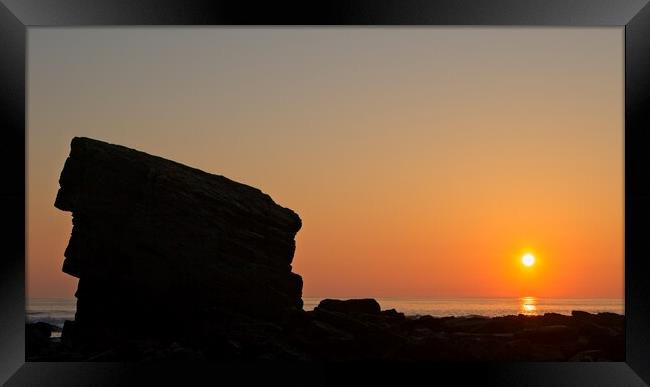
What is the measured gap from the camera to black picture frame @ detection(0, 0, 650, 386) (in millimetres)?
6203

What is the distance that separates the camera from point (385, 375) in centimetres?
660

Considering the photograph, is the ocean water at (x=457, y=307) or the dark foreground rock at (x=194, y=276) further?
the ocean water at (x=457, y=307)

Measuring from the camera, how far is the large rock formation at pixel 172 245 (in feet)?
42.7

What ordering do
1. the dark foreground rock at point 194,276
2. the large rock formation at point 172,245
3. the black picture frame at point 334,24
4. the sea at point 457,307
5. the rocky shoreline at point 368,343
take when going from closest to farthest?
the black picture frame at point 334,24, the rocky shoreline at point 368,343, the dark foreground rock at point 194,276, the large rock formation at point 172,245, the sea at point 457,307

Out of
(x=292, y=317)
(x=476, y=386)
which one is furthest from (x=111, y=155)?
(x=476, y=386)

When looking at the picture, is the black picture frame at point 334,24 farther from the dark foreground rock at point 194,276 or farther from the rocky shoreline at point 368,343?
the dark foreground rock at point 194,276

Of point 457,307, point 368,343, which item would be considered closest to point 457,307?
point 457,307

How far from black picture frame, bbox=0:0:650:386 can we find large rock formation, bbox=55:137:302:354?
6447 mm

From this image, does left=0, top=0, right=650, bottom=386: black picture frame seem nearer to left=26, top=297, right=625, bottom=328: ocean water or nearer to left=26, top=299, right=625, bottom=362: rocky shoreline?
left=26, top=299, right=625, bottom=362: rocky shoreline

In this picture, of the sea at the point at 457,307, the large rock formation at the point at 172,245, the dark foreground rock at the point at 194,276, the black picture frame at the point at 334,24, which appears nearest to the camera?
the black picture frame at the point at 334,24

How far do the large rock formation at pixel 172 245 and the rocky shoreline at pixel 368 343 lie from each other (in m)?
0.30

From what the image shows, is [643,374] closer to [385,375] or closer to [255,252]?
[385,375]

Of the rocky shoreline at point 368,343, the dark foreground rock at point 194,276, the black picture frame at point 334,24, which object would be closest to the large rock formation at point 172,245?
the dark foreground rock at point 194,276

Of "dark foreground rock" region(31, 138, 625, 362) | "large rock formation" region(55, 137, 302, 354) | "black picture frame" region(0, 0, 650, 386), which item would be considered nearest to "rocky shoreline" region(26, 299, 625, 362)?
"dark foreground rock" region(31, 138, 625, 362)
